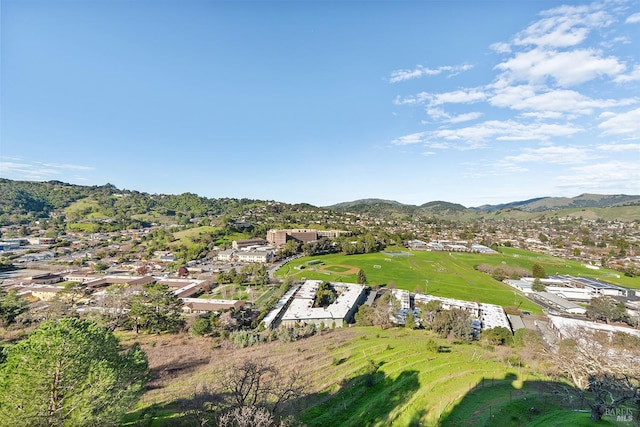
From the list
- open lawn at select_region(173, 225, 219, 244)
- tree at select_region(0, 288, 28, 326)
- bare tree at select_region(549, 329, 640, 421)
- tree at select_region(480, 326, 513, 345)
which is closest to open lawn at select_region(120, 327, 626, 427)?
bare tree at select_region(549, 329, 640, 421)

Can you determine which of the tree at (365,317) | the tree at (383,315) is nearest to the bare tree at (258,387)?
the tree at (383,315)

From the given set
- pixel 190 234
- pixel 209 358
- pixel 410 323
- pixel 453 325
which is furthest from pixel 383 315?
pixel 190 234

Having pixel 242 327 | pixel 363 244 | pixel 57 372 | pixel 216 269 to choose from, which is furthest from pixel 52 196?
pixel 57 372

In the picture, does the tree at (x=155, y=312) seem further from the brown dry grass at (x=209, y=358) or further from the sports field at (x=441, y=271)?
the sports field at (x=441, y=271)

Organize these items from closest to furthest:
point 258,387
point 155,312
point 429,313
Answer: point 258,387
point 155,312
point 429,313

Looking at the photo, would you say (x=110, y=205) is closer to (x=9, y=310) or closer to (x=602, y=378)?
(x=9, y=310)

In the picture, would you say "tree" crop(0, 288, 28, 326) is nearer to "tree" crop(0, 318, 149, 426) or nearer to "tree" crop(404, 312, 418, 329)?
"tree" crop(0, 318, 149, 426)

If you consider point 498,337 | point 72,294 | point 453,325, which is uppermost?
point 72,294
